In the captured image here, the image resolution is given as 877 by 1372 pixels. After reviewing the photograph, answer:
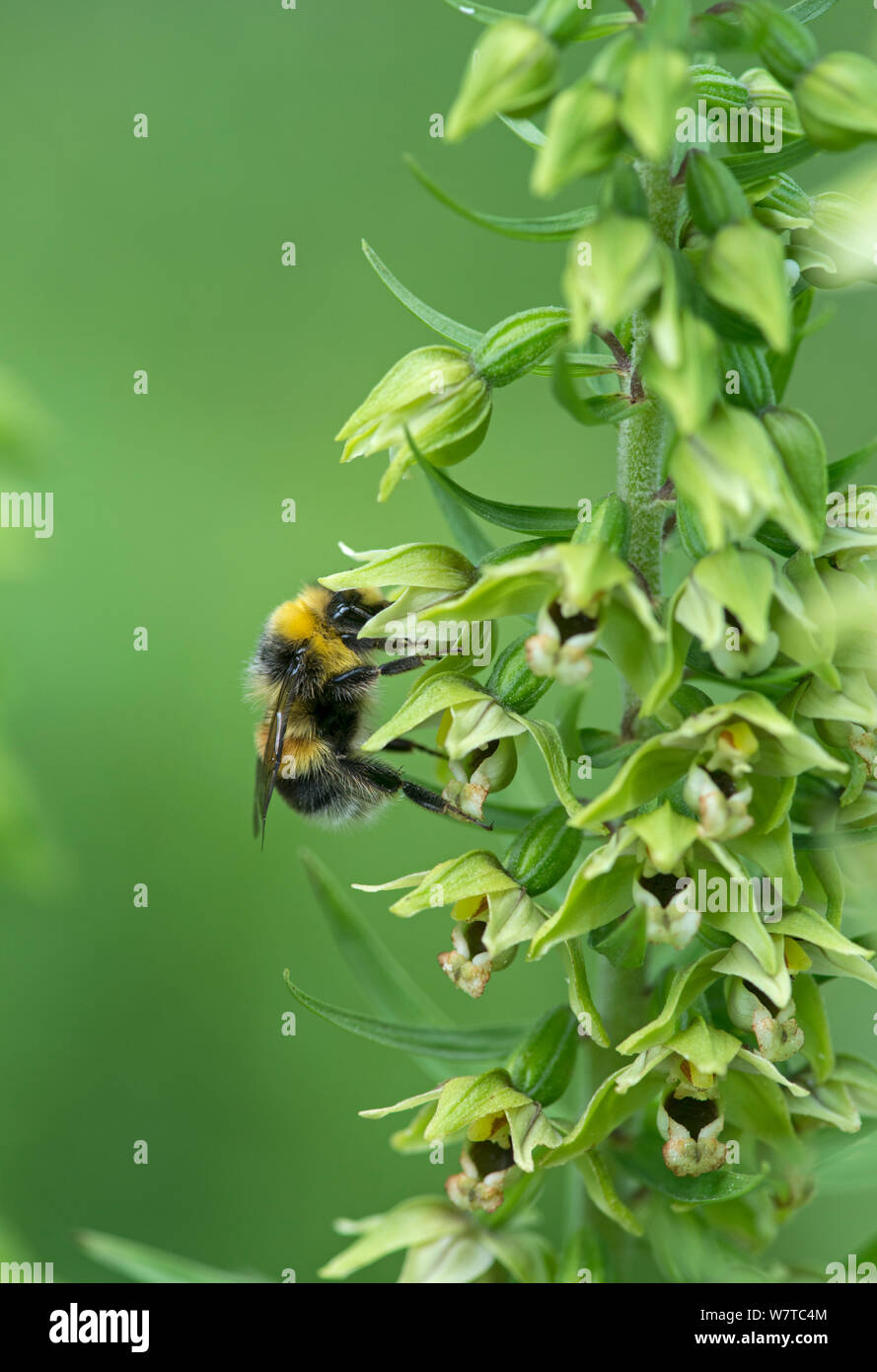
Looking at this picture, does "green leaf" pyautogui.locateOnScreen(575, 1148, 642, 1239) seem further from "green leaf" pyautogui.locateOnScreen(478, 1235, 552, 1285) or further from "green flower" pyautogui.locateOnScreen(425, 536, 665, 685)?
"green flower" pyautogui.locateOnScreen(425, 536, 665, 685)

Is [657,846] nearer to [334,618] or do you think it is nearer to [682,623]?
[682,623]

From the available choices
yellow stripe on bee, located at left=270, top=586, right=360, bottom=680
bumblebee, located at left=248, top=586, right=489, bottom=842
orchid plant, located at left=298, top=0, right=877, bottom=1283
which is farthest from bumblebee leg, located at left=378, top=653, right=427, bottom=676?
orchid plant, located at left=298, top=0, right=877, bottom=1283

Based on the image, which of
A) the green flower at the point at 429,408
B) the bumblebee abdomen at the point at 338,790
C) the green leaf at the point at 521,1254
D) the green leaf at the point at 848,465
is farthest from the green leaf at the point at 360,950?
the green leaf at the point at 848,465

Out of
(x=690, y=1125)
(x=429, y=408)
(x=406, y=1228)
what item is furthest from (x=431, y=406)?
(x=406, y=1228)

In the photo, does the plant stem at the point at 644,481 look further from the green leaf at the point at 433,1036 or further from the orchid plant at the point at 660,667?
the green leaf at the point at 433,1036

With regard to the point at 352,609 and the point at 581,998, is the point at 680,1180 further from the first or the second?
the point at 352,609
